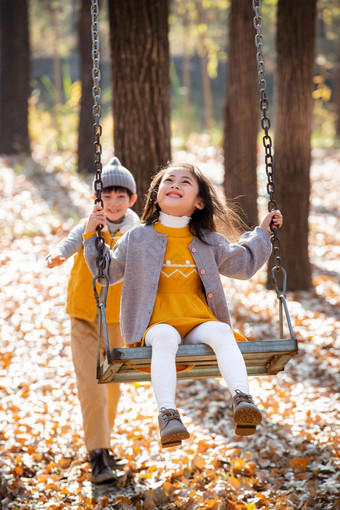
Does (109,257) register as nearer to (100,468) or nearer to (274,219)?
(274,219)

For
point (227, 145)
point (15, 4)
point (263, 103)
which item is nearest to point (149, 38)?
point (263, 103)

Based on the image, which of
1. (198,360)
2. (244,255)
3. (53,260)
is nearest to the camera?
(198,360)

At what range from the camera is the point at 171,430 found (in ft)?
9.97

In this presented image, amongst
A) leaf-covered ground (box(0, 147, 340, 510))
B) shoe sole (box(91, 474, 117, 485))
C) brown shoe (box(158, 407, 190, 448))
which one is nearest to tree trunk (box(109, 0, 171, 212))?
leaf-covered ground (box(0, 147, 340, 510))

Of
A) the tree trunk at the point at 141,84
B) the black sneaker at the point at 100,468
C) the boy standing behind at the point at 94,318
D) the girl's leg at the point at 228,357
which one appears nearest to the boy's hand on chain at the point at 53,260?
the boy standing behind at the point at 94,318

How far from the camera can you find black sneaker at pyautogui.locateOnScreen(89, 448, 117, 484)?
4309 mm

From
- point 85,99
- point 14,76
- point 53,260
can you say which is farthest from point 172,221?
point 14,76

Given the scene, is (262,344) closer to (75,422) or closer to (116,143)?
(75,422)

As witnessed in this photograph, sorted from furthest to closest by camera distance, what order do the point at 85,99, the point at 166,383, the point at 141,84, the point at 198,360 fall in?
the point at 85,99
the point at 141,84
the point at 198,360
the point at 166,383

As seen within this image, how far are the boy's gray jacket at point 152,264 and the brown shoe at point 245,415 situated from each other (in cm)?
66

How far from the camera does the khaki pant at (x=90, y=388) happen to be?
14.0 feet

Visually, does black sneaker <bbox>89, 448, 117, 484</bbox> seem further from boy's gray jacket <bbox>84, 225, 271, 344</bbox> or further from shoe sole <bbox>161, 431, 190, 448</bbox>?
shoe sole <bbox>161, 431, 190, 448</bbox>

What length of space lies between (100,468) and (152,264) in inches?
61.9

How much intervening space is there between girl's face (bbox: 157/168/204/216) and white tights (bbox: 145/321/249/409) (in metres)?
0.73
